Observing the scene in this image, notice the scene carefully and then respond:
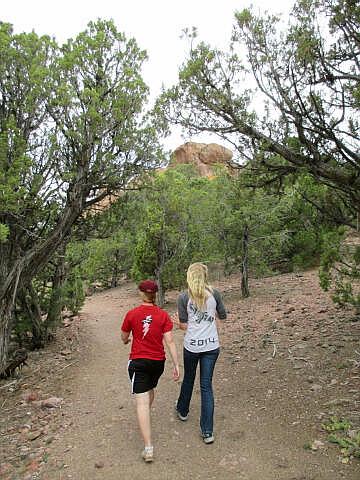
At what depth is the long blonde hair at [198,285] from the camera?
14.6 feet

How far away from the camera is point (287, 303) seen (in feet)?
37.9

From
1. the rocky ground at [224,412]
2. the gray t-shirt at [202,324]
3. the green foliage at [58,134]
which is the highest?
the green foliage at [58,134]

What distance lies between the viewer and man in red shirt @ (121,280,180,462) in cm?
416

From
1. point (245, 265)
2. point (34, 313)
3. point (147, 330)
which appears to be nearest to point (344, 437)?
point (147, 330)

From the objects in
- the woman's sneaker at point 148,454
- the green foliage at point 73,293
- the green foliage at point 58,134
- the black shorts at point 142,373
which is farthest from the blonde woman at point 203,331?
the green foliage at point 73,293

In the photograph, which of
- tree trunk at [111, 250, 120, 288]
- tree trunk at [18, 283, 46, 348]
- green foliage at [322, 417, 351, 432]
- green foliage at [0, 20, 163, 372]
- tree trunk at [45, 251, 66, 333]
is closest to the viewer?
green foliage at [322, 417, 351, 432]

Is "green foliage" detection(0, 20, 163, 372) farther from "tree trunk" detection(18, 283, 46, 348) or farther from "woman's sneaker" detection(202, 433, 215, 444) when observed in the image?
"woman's sneaker" detection(202, 433, 215, 444)

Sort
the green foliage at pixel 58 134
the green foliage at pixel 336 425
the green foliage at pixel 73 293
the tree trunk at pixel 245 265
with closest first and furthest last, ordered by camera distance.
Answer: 1. the green foliage at pixel 336 425
2. the green foliage at pixel 58 134
3. the green foliage at pixel 73 293
4. the tree trunk at pixel 245 265

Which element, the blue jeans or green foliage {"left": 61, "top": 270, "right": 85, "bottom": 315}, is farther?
green foliage {"left": 61, "top": 270, "right": 85, "bottom": 315}

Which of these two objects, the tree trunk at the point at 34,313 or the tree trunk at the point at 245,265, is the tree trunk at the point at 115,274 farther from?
the tree trunk at the point at 34,313

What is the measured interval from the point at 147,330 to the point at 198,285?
28.9 inches

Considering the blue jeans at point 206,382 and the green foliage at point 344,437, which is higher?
the blue jeans at point 206,382

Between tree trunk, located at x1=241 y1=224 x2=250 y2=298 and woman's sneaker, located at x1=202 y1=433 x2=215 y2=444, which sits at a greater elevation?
tree trunk, located at x1=241 y1=224 x2=250 y2=298

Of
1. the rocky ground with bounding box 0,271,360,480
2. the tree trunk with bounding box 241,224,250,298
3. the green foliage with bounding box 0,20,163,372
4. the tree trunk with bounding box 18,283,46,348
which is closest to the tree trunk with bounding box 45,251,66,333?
the tree trunk with bounding box 18,283,46,348
